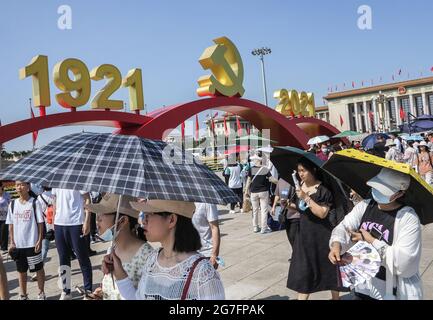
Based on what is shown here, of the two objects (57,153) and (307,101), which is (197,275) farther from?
(307,101)

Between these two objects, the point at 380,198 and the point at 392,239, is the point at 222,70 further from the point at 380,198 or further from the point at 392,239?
the point at 392,239

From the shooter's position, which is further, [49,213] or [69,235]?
[49,213]

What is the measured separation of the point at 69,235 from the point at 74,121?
623cm

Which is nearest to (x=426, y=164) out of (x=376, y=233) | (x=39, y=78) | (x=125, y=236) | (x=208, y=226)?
(x=208, y=226)

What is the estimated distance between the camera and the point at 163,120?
12.0m

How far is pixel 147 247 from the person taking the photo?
2523 millimetres

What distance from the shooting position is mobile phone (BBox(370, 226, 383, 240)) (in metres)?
2.48

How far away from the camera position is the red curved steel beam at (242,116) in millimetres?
11984

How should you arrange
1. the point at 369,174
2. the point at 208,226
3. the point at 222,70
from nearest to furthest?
the point at 369,174
the point at 208,226
the point at 222,70

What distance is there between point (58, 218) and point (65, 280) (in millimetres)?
745

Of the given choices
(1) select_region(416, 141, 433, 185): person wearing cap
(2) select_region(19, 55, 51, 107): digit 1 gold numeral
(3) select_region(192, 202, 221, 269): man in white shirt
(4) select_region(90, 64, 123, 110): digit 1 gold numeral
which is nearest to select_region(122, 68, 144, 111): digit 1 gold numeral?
(4) select_region(90, 64, 123, 110): digit 1 gold numeral

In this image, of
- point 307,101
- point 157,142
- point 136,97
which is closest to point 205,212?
Result: point 157,142

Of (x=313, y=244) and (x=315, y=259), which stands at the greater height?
Result: (x=313, y=244)

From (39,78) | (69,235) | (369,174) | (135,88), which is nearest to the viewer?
(369,174)
